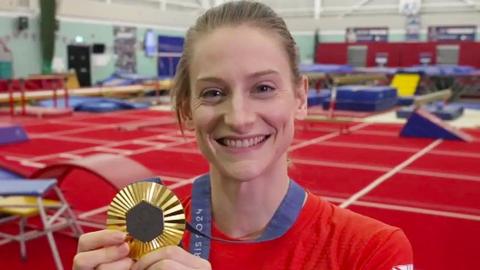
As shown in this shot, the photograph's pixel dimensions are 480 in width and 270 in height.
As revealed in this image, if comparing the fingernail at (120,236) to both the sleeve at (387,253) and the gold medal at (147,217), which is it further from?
the sleeve at (387,253)

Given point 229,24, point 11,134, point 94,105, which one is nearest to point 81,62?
point 94,105

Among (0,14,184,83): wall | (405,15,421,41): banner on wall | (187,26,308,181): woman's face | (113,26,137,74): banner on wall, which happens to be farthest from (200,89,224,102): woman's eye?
(405,15,421,41): banner on wall

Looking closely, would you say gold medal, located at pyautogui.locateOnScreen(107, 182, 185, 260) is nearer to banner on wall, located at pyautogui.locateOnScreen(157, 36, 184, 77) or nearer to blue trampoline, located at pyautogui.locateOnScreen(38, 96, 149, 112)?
blue trampoline, located at pyautogui.locateOnScreen(38, 96, 149, 112)

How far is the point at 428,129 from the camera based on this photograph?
10086 millimetres

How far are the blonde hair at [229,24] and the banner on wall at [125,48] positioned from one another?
2166 cm

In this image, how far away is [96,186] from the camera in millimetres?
6629

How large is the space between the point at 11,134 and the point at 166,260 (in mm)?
9115

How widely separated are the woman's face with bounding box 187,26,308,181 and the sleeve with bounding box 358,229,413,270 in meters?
0.36

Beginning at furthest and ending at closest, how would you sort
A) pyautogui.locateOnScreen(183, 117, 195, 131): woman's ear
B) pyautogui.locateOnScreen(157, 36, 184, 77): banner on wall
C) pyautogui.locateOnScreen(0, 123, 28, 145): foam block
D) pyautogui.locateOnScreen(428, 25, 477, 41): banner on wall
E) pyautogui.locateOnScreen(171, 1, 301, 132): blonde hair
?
pyautogui.locateOnScreen(157, 36, 184, 77): banner on wall < pyautogui.locateOnScreen(428, 25, 477, 41): banner on wall < pyautogui.locateOnScreen(0, 123, 28, 145): foam block < pyautogui.locateOnScreen(183, 117, 195, 131): woman's ear < pyautogui.locateOnScreen(171, 1, 301, 132): blonde hair

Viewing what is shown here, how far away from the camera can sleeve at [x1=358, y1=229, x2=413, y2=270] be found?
1424mm

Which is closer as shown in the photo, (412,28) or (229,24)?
(229,24)

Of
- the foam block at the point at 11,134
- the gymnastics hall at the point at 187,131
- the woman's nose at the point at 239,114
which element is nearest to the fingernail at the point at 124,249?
the woman's nose at the point at 239,114

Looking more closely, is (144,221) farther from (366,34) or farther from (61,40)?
(366,34)

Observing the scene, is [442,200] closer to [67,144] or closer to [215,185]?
[215,185]
